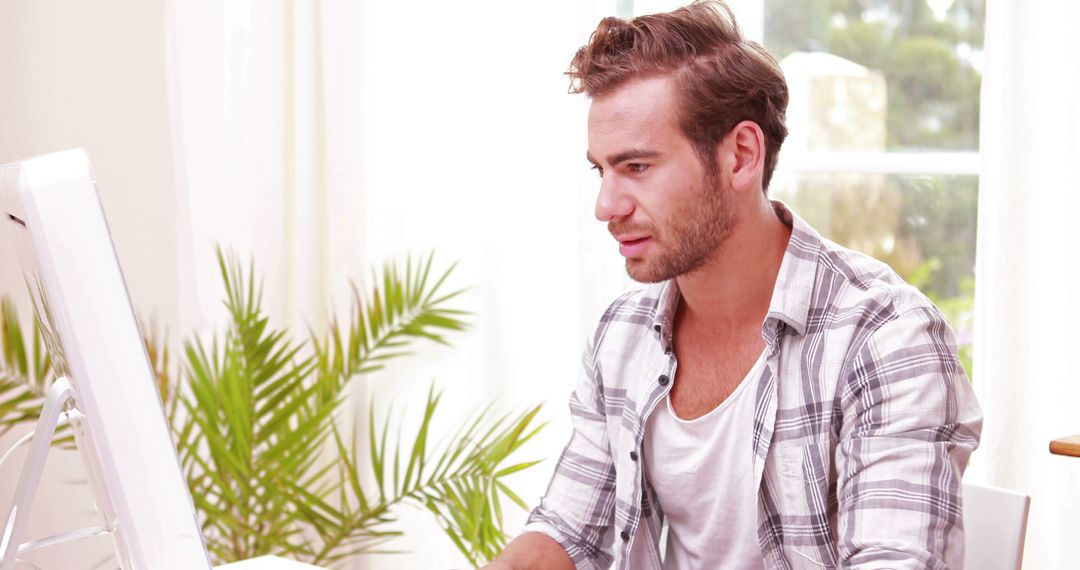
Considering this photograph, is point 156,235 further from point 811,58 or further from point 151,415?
point 151,415

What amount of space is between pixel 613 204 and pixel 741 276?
21 cm

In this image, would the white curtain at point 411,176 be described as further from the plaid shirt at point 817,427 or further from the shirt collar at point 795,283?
the shirt collar at point 795,283

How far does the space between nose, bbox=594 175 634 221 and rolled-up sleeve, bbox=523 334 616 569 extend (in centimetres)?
30

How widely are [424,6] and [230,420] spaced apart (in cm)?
110

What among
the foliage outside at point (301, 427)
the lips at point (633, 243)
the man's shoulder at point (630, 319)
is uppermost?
the lips at point (633, 243)

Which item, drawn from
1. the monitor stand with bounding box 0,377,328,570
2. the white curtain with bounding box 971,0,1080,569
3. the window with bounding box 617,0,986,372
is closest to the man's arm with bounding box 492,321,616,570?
the white curtain with bounding box 971,0,1080,569

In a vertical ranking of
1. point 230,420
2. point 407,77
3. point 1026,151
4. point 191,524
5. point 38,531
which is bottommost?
point 38,531

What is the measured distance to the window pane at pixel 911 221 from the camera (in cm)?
260

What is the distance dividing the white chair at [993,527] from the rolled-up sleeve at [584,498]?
1.60 feet

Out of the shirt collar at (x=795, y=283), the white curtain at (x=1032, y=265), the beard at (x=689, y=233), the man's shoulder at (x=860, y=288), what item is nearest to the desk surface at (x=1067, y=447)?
the man's shoulder at (x=860, y=288)

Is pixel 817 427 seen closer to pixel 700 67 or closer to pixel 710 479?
pixel 710 479

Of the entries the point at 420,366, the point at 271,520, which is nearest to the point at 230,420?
the point at 271,520

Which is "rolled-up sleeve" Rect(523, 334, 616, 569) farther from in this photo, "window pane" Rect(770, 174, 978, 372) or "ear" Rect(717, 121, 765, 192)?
"window pane" Rect(770, 174, 978, 372)

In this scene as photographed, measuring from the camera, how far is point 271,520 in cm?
267
